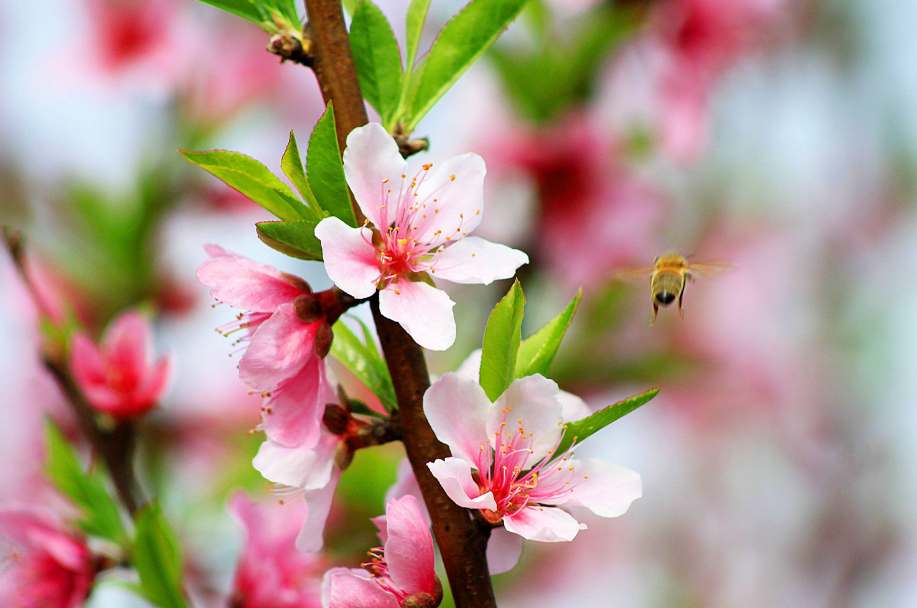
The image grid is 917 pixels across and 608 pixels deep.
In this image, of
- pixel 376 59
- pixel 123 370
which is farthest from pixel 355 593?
pixel 123 370

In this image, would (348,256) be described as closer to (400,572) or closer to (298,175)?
(298,175)

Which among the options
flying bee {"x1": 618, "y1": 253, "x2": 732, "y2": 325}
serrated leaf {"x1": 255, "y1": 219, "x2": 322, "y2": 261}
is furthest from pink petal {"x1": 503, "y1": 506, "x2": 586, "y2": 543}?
flying bee {"x1": 618, "y1": 253, "x2": 732, "y2": 325}

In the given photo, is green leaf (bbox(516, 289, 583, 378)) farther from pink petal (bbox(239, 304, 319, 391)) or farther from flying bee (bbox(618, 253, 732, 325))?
flying bee (bbox(618, 253, 732, 325))

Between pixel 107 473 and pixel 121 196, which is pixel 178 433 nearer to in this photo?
pixel 121 196

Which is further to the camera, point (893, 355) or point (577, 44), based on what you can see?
point (893, 355)

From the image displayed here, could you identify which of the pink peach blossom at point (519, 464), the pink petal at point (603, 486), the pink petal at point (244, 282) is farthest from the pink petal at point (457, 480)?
the pink petal at point (244, 282)

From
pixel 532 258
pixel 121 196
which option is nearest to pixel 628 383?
pixel 532 258

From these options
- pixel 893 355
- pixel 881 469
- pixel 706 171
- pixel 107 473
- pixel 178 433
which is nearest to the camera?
pixel 107 473
